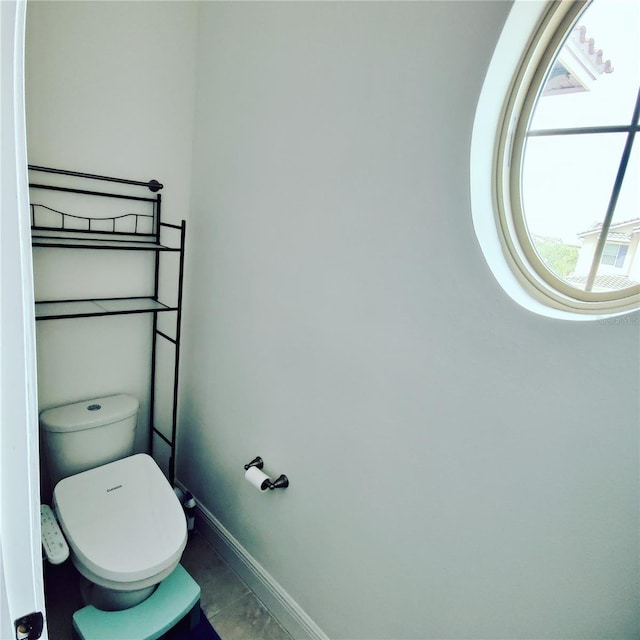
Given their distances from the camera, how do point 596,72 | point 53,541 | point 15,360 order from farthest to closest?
point 53,541 < point 596,72 < point 15,360

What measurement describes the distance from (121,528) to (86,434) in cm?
42

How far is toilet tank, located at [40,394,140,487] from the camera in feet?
4.69

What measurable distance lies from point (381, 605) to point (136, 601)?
87 cm

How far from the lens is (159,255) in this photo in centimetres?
168

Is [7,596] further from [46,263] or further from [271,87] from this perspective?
[271,87]

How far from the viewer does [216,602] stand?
1.52 metres

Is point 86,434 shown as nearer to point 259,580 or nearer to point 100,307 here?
point 100,307

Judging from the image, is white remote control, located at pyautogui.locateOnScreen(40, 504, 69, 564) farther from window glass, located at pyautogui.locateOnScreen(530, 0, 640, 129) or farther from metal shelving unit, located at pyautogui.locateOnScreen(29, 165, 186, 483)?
window glass, located at pyautogui.locateOnScreen(530, 0, 640, 129)

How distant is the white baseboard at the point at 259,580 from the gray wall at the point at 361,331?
0.06 m

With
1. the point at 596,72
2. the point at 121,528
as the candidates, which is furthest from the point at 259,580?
the point at 596,72

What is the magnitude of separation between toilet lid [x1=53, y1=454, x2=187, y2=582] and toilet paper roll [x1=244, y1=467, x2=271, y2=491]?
27 centimetres

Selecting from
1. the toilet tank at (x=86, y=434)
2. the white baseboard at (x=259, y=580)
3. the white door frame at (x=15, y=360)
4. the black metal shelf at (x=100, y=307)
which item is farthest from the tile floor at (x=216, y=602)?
the white door frame at (x=15, y=360)

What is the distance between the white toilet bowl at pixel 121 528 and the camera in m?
1.15

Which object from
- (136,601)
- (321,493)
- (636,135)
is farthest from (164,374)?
(636,135)
